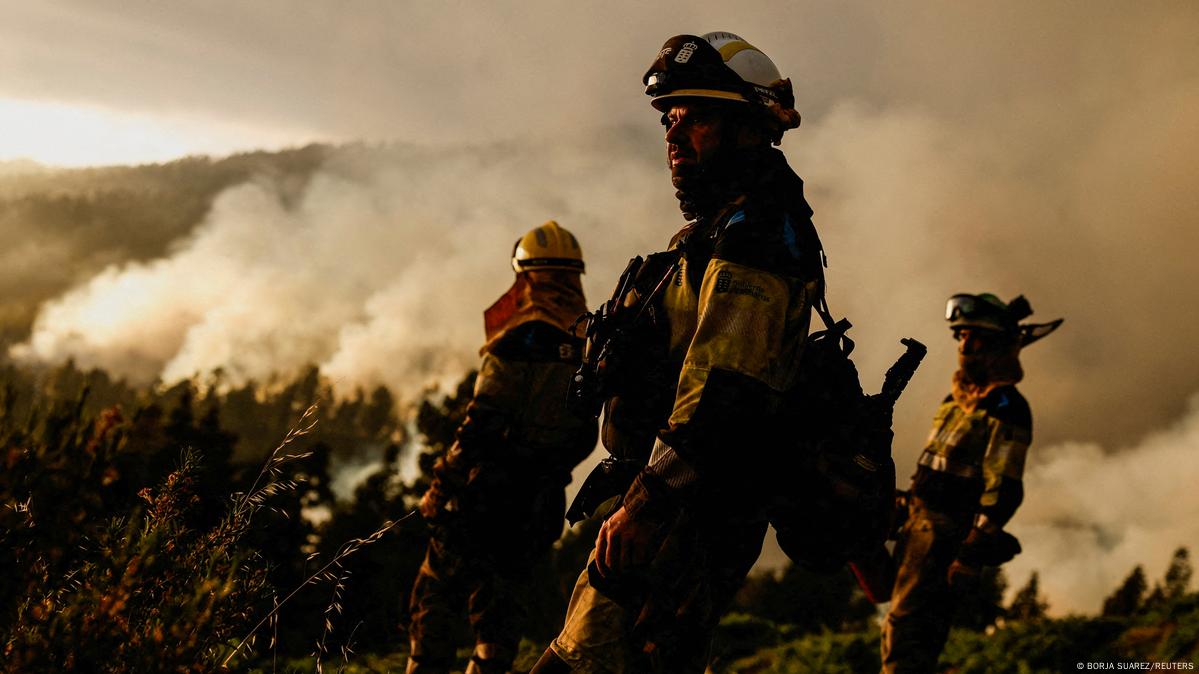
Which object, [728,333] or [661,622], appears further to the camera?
[661,622]

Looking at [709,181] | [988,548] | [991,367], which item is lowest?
[988,548]

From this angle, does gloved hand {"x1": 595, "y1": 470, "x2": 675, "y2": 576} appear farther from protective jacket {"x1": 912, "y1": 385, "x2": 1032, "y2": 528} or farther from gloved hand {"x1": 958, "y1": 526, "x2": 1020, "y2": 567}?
gloved hand {"x1": 958, "y1": 526, "x2": 1020, "y2": 567}

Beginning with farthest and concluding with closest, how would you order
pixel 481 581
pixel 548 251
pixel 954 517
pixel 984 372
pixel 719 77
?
pixel 984 372, pixel 548 251, pixel 954 517, pixel 481 581, pixel 719 77

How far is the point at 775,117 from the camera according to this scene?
346 centimetres

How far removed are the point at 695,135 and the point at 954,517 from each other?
4.18 metres

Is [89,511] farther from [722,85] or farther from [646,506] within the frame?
[722,85]

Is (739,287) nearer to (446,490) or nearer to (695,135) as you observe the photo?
(695,135)

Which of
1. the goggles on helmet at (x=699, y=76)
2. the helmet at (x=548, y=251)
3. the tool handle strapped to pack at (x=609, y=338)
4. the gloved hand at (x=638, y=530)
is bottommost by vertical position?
the gloved hand at (x=638, y=530)

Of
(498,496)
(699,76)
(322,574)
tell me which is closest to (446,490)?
(498,496)

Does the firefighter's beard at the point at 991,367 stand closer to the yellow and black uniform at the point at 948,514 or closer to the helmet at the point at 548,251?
the yellow and black uniform at the point at 948,514

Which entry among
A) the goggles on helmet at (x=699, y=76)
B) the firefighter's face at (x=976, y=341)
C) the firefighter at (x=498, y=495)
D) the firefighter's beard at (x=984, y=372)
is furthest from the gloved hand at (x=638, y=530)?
the firefighter's face at (x=976, y=341)

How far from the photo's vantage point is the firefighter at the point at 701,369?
9.17ft

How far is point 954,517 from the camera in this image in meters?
6.58

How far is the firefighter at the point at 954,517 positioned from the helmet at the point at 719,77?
3974 mm
